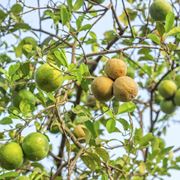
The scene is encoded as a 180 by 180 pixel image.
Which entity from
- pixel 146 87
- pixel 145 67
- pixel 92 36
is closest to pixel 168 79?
pixel 145 67

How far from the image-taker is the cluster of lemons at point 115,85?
172 cm

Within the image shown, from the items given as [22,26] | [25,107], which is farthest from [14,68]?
[22,26]

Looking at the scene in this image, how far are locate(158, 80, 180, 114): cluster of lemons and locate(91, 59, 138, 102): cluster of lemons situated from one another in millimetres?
1308

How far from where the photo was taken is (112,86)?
1769 mm

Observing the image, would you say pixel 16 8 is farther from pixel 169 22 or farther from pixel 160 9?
pixel 169 22

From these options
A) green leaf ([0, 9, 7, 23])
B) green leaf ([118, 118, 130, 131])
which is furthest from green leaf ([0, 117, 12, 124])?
green leaf ([0, 9, 7, 23])

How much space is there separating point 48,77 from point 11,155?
1.02 feet

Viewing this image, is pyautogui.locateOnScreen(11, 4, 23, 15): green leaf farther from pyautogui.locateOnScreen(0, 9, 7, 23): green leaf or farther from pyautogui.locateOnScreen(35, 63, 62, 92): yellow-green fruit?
pyautogui.locateOnScreen(35, 63, 62, 92): yellow-green fruit

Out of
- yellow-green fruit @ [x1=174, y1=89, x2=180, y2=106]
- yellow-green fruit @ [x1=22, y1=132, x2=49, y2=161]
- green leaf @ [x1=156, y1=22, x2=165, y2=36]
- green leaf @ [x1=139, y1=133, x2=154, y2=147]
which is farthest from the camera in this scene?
yellow-green fruit @ [x1=174, y1=89, x2=180, y2=106]

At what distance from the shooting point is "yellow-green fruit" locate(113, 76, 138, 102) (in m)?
1.71

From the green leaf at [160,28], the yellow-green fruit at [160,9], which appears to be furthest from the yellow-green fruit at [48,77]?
the yellow-green fruit at [160,9]

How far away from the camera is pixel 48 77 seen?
5.68 ft

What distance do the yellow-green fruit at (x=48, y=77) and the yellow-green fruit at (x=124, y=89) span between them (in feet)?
0.65

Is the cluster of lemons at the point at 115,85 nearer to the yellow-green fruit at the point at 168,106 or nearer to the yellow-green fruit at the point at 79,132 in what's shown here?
the yellow-green fruit at the point at 79,132
